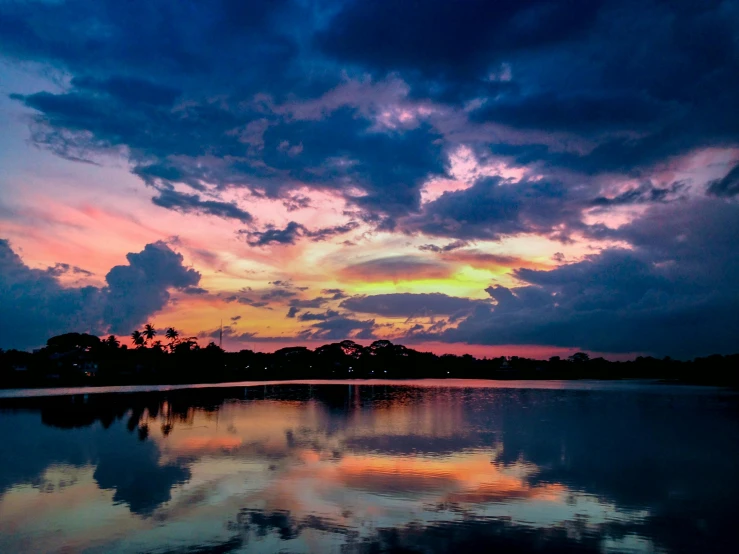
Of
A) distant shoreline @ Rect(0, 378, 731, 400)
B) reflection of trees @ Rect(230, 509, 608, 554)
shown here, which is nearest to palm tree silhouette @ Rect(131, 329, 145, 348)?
distant shoreline @ Rect(0, 378, 731, 400)

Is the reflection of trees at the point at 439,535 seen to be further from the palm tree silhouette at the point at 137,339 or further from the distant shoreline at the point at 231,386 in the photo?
the palm tree silhouette at the point at 137,339

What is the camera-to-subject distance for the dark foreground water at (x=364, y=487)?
15414 mm

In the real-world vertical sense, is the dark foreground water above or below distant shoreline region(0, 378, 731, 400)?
below

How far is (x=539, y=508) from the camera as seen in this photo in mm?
18641

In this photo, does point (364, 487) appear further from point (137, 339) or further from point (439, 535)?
point (137, 339)

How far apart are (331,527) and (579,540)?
7.05m

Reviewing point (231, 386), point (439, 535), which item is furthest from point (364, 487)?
point (231, 386)

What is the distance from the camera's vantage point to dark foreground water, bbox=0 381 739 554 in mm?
15414

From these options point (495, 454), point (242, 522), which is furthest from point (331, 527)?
point (495, 454)

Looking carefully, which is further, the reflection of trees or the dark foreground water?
the dark foreground water

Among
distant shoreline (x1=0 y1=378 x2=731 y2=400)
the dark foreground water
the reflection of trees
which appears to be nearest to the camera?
the reflection of trees

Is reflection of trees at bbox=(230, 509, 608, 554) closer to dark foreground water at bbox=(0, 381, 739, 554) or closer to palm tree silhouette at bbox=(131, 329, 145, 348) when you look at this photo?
dark foreground water at bbox=(0, 381, 739, 554)

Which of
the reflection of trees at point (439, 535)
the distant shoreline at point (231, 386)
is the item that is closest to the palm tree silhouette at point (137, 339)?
the distant shoreline at point (231, 386)

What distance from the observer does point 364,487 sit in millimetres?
21516
